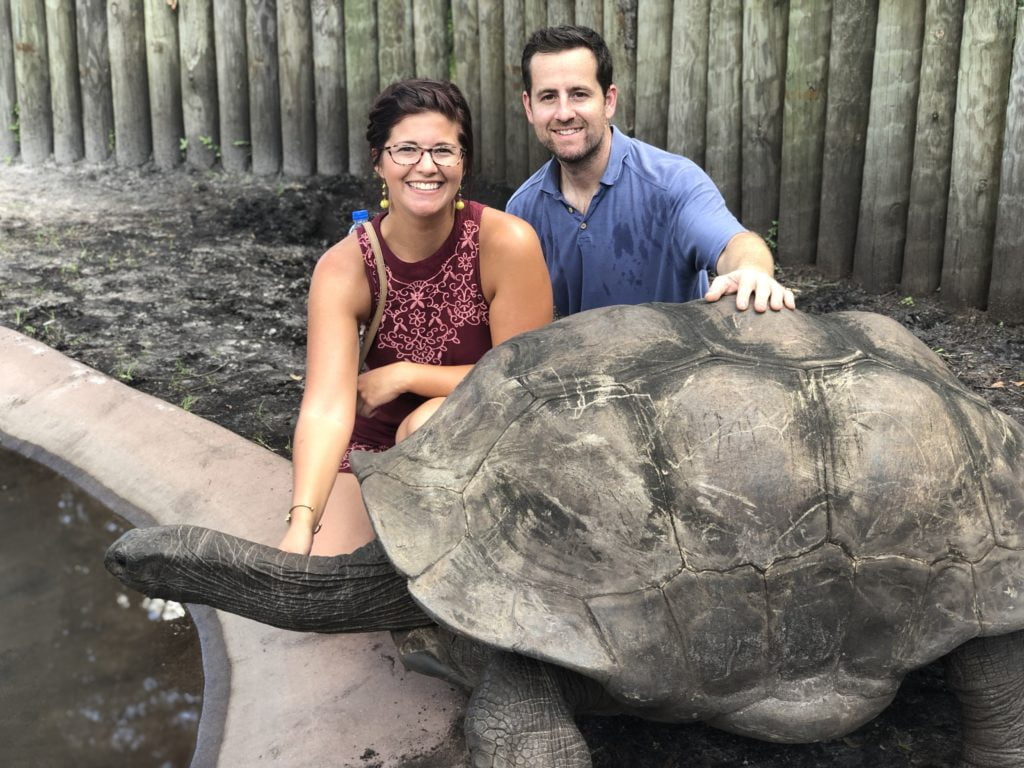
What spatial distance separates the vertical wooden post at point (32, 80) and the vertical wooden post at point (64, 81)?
60 millimetres

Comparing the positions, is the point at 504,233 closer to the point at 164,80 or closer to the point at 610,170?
the point at 610,170

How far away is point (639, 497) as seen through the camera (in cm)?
210

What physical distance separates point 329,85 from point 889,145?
327 cm

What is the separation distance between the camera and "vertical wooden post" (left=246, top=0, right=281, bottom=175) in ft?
21.0

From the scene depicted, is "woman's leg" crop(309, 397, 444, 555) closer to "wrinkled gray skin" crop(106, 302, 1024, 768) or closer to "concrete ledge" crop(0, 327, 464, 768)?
"concrete ledge" crop(0, 327, 464, 768)

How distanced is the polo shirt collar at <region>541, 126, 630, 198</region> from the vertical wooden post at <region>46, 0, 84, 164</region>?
4.61 m

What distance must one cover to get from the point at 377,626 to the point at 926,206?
10.2 ft

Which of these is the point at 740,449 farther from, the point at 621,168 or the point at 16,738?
the point at 16,738

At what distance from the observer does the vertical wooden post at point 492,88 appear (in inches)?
227

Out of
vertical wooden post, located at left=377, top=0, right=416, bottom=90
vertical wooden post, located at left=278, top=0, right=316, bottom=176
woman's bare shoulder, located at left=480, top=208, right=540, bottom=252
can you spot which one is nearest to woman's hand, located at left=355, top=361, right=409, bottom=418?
woman's bare shoulder, located at left=480, top=208, right=540, bottom=252

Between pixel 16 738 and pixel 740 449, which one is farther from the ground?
pixel 740 449

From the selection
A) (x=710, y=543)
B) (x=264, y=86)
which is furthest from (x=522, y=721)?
(x=264, y=86)

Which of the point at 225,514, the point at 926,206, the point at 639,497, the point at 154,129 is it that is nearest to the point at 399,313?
the point at 225,514

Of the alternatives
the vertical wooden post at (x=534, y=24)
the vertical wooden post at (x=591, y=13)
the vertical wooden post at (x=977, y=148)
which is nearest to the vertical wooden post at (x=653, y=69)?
the vertical wooden post at (x=591, y=13)
